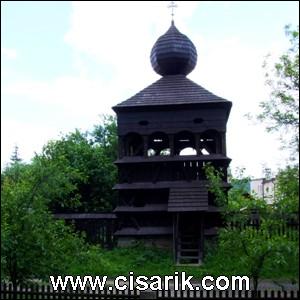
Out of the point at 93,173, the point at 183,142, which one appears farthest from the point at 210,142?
the point at 93,173

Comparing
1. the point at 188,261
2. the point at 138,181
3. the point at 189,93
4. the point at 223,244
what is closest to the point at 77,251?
the point at 223,244

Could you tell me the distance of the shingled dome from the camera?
78.9ft

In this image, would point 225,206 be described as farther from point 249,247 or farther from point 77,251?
point 77,251

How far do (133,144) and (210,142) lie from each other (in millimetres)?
3603

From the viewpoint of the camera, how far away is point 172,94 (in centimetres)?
2323

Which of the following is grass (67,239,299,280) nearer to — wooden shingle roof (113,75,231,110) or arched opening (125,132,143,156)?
arched opening (125,132,143,156)

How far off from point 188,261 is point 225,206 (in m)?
8.77

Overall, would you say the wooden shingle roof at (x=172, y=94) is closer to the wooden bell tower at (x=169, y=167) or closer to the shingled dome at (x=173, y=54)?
the wooden bell tower at (x=169, y=167)

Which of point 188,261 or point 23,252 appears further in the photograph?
point 188,261

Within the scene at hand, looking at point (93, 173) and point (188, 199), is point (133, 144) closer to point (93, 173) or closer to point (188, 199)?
point (188, 199)

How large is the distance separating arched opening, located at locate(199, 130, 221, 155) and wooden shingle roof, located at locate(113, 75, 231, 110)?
5.05 feet

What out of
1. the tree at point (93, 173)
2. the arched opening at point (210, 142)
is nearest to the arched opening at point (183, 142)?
the arched opening at point (210, 142)

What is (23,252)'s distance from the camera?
35.6ft

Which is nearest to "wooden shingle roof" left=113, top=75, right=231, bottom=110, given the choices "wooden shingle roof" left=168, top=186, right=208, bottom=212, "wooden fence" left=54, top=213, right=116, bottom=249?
"wooden shingle roof" left=168, top=186, right=208, bottom=212
